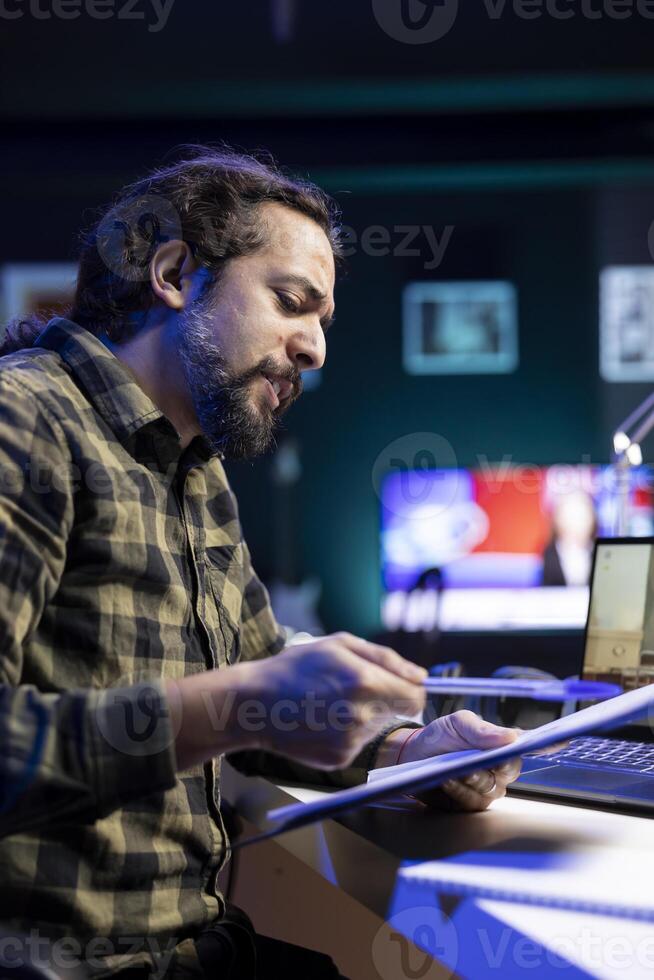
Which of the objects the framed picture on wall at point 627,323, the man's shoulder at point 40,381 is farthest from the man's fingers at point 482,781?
the framed picture on wall at point 627,323

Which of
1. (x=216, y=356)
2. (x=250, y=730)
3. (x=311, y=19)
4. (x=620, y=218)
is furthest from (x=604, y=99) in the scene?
(x=250, y=730)

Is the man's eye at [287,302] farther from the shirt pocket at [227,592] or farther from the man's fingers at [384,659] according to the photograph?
the man's fingers at [384,659]

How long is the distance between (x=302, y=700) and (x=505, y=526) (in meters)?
4.59

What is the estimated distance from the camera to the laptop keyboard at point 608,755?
1092 mm

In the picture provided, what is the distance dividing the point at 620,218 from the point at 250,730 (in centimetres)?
544

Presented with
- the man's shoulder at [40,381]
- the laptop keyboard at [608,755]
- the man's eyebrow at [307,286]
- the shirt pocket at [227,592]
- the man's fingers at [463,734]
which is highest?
the man's eyebrow at [307,286]

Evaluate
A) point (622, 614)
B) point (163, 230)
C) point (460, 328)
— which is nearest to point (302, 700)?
point (163, 230)

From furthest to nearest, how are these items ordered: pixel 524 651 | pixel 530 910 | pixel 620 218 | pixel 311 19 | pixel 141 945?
pixel 620 218 → pixel 524 651 → pixel 311 19 → pixel 141 945 → pixel 530 910

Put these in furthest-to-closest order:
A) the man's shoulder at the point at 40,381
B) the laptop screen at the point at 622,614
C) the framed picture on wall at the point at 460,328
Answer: the framed picture on wall at the point at 460,328 → the laptop screen at the point at 622,614 → the man's shoulder at the point at 40,381

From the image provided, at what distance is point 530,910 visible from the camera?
71cm

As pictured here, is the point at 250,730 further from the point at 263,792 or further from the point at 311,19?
the point at 311,19

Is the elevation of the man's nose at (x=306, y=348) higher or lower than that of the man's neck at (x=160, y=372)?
higher

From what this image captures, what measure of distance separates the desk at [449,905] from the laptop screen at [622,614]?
38 centimetres

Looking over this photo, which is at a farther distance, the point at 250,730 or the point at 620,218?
the point at 620,218
